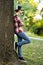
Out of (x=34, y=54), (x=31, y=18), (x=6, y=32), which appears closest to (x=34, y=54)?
(x=34, y=54)

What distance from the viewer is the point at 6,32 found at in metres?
7.79

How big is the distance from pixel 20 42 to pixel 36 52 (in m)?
2.28

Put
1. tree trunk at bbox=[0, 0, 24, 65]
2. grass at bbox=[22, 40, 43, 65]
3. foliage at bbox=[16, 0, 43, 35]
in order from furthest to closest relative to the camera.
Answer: foliage at bbox=[16, 0, 43, 35] → grass at bbox=[22, 40, 43, 65] → tree trunk at bbox=[0, 0, 24, 65]

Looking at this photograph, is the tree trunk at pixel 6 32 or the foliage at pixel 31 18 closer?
the tree trunk at pixel 6 32

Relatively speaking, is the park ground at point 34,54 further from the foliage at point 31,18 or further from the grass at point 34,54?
the foliage at point 31,18

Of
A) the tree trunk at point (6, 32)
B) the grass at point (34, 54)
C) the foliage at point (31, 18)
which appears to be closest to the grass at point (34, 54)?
the grass at point (34, 54)

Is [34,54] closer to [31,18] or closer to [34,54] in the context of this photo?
[34,54]

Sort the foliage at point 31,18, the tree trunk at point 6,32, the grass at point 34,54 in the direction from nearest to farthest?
1. the tree trunk at point 6,32
2. the grass at point 34,54
3. the foliage at point 31,18

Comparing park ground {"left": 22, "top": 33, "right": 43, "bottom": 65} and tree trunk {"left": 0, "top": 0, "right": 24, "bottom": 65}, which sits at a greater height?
tree trunk {"left": 0, "top": 0, "right": 24, "bottom": 65}

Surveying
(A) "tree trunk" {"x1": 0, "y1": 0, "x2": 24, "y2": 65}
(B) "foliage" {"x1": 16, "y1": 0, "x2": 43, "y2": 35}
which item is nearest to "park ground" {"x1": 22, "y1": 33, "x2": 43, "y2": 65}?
(A) "tree trunk" {"x1": 0, "y1": 0, "x2": 24, "y2": 65}

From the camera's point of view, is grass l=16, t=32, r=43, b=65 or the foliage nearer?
grass l=16, t=32, r=43, b=65

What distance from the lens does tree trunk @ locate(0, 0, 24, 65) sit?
7.70 metres

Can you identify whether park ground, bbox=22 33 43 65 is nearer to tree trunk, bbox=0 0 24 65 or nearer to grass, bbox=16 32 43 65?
grass, bbox=16 32 43 65

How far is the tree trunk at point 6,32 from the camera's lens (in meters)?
7.70
